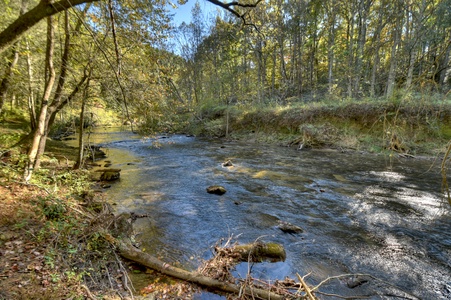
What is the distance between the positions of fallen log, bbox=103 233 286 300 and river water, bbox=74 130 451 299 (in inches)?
20.7

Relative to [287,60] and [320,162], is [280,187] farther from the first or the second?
[287,60]

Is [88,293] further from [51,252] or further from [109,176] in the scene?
[109,176]

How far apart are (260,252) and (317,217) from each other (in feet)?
8.01

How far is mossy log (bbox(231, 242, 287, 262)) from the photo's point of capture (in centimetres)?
416

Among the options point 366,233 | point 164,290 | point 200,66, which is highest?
point 200,66

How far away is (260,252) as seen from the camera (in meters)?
4.26

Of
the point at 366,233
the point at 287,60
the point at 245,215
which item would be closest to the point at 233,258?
the point at 245,215

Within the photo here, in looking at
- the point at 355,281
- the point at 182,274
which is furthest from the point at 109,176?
Answer: the point at 355,281

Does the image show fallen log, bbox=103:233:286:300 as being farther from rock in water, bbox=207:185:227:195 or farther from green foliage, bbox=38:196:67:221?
rock in water, bbox=207:185:227:195

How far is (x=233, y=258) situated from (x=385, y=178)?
7.68 meters

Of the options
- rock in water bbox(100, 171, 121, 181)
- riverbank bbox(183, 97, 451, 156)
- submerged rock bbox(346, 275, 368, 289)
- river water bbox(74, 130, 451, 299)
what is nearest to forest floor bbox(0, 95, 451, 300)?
river water bbox(74, 130, 451, 299)

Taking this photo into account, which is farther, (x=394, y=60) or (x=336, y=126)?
(x=336, y=126)

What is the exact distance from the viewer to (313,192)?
25.3 ft

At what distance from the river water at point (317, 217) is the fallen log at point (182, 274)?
53cm
